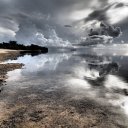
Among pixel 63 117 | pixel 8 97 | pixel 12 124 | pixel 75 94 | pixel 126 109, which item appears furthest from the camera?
pixel 75 94

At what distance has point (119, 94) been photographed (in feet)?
78.3

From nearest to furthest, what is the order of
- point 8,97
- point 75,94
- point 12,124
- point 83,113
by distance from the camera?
point 12,124 → point 83,113 → point 8,97 → point 75,94

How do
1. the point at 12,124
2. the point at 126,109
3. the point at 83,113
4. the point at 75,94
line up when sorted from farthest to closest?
the point at 75,94, the point at 126,109, the point at 83,113, the point at 12,124

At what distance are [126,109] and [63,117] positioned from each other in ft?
20.8

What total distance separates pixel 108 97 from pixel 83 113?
6.44m

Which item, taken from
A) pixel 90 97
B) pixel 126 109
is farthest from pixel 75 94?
pixel 126 109

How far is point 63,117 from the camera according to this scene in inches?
622

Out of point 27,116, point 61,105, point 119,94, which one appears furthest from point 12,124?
point 119,94

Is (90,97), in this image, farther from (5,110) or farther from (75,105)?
(5,110)

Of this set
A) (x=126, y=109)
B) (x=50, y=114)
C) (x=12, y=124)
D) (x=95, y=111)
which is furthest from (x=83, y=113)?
(x=12, y=124)

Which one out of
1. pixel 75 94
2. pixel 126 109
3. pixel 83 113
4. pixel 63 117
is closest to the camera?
pixel 63 117

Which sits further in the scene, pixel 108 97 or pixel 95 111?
pixel 108 97

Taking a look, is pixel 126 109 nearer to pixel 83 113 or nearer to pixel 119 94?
pixel 83 113

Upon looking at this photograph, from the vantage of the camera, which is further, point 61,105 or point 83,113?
point 61,105
